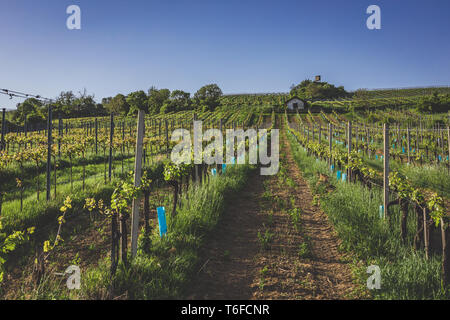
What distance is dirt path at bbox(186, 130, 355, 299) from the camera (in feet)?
10.1

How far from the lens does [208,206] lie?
5148 millimetres

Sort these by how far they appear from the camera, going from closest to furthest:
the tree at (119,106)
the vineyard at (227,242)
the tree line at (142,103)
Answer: the vineyard at (227,242) < the tree line at (142,103) < the tree at (119,106)

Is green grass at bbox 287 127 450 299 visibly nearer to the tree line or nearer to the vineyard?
the vineyard

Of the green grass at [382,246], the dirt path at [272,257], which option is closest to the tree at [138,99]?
the dirt path at [272,257]

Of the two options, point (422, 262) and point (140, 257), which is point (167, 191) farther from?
point (422, 262)

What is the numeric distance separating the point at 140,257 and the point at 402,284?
2974 mm

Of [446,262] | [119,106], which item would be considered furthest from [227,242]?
[119,106]

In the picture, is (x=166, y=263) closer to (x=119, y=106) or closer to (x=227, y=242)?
(x=227, y=242)

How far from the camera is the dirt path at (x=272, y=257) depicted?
3.09 meters

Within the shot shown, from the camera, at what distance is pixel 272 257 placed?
385cm

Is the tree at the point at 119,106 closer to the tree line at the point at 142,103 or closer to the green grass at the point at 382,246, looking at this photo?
the tree line at the point at 142,103
